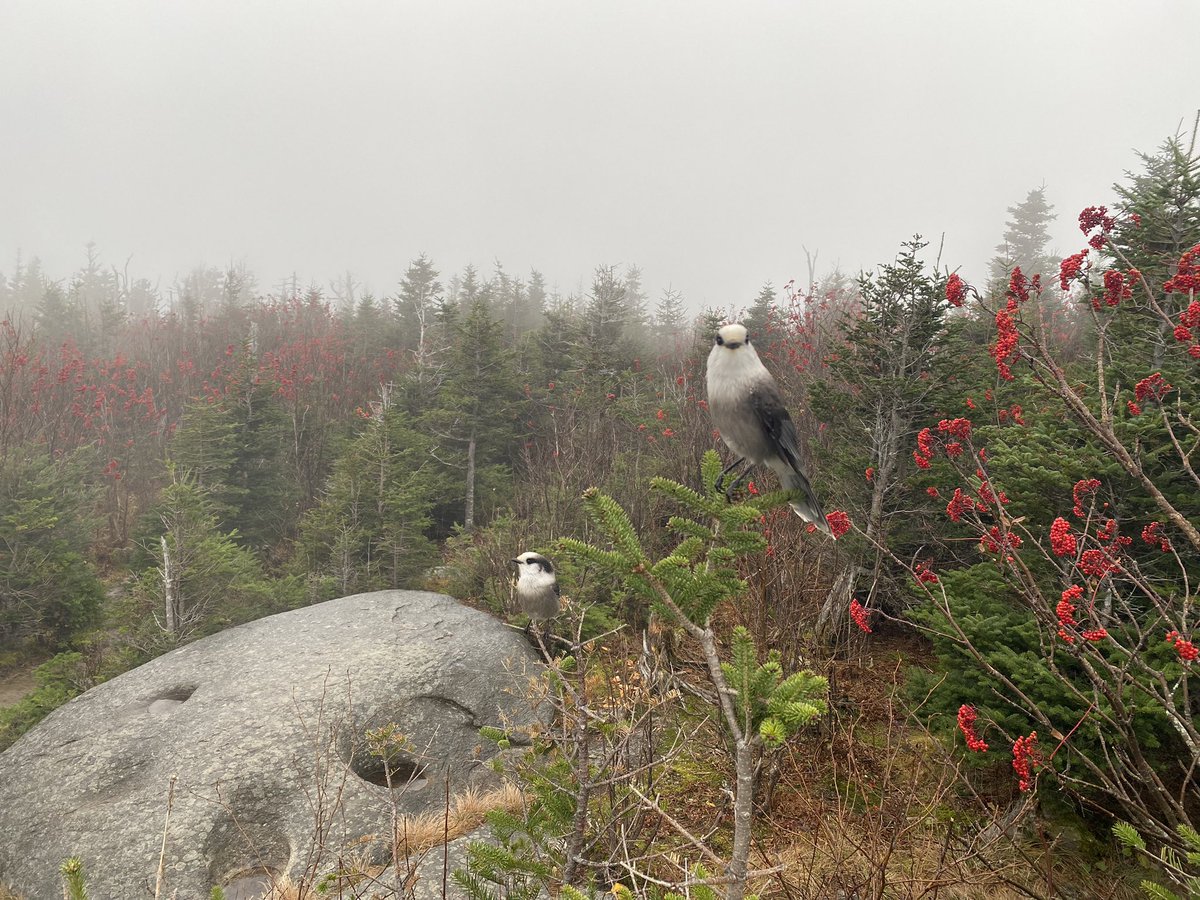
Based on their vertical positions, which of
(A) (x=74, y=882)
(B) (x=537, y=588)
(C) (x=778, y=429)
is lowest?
(B) (x=537, y=588)

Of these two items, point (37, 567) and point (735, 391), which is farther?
point (37, 567)

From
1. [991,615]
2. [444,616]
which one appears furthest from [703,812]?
[444,616]

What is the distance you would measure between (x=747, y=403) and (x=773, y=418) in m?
0.14

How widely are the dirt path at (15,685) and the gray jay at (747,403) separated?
12.5m

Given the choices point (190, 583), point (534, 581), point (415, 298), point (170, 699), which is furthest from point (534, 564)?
point (415, 298)

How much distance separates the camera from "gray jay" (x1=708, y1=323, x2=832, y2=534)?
260 centimetres

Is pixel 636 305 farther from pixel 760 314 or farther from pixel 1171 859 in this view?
pixel 1171 859

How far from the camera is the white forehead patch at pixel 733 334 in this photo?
8.36ft

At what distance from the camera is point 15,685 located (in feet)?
30.8

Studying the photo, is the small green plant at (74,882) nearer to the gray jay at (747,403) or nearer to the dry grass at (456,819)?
the gray jay at (747,403)

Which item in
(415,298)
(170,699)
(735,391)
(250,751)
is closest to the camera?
(735,391)

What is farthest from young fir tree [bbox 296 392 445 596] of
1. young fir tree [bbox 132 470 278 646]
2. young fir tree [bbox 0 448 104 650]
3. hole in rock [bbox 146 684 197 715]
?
hole in rock [bbox 146 684 197 715]

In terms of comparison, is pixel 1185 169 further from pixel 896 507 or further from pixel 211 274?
pixel 211 274

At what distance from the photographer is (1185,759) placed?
138 inches
